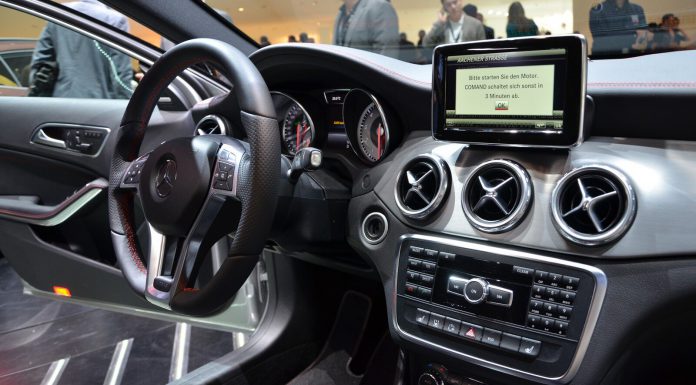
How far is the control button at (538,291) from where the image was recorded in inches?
41.7

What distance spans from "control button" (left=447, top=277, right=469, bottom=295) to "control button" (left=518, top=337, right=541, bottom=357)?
0.51ft

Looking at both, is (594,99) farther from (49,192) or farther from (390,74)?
(49,192)

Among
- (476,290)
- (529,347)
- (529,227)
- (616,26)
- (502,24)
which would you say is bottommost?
(529,347)

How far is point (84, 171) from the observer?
2.01m

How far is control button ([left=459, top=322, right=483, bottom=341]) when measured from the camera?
1.13m

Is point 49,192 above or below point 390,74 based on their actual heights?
below

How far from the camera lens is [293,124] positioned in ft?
5.31

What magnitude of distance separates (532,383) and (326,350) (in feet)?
3.22

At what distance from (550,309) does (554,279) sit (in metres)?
0.06

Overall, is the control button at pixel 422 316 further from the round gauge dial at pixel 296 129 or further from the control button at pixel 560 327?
the round gauge dial at pixel 296 129

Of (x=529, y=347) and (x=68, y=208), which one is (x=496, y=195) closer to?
(x=529, y=347)

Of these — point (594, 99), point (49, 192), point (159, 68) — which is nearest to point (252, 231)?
point (159, 68)

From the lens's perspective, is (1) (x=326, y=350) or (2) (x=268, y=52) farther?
(1) (x=326, y=350)

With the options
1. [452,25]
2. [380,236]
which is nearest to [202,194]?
[380,236]
